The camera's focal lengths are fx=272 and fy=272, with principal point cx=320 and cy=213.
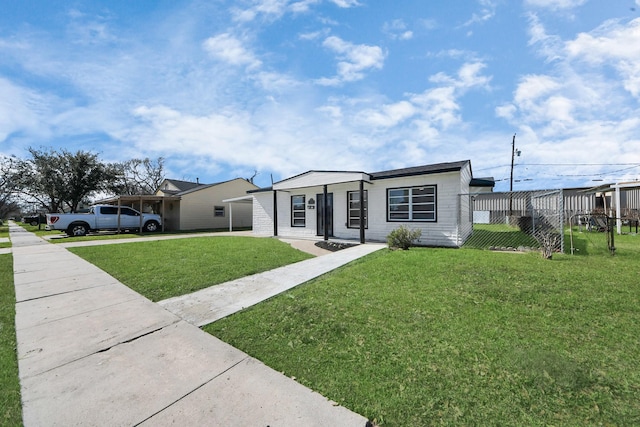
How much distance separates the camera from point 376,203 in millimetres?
11938

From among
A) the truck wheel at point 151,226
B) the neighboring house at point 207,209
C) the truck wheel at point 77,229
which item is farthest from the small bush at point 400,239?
the truck wheel at point 77,229

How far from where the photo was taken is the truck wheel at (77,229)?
16.3 meters

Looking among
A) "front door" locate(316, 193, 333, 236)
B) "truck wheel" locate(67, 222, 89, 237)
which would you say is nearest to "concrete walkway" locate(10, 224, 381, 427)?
"front door" locate(316, 193, 333, 236)

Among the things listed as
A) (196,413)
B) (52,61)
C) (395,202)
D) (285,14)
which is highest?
(285,14)

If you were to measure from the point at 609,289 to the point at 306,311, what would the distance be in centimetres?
500

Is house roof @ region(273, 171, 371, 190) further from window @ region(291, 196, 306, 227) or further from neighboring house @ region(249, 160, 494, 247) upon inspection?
Answer: window @ region(291, 196, 306, 227)

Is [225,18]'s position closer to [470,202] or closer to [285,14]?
[285,14]

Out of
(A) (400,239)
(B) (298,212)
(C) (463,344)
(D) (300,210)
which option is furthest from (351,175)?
(C) (463,344)

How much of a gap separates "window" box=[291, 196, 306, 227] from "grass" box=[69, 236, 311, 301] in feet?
16.7

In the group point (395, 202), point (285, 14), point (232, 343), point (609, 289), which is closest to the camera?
point (232, 343)

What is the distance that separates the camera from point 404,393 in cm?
221

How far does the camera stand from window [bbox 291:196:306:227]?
14484 millimetres

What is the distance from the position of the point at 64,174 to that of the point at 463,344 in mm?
37711

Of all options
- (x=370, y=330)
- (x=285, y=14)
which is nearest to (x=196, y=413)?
(x=370, y=330)
